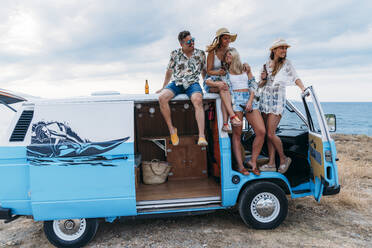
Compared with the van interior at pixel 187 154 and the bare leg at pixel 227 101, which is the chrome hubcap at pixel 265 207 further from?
the bare leg at pixel 227 101

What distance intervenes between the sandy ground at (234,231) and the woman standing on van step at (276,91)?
104 cm

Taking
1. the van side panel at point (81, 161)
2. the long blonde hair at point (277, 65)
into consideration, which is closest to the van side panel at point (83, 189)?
the van side panel at point (81, 161)

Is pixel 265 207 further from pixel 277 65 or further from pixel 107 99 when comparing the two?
pixel 107 99

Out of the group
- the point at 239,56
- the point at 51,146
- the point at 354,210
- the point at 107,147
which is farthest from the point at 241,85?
the point at 354,210

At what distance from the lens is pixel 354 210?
17.6 ft

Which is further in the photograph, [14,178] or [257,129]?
[257,129]

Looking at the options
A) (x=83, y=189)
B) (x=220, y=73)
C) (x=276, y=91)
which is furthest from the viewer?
(x=276, y=91)

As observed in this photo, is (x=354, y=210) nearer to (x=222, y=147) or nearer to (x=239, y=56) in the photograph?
(x=222, y=147)

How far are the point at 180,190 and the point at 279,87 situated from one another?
247 centimetres

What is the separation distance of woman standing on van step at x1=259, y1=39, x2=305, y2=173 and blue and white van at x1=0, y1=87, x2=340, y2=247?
1.01 feet

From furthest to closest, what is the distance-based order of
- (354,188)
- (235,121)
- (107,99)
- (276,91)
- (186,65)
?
(354,188), (186,65), (276,91), (235,121), (107,99)

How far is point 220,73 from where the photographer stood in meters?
4.43

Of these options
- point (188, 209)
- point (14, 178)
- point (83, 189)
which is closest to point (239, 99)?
point (188, 209)

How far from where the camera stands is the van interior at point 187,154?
4598mm
